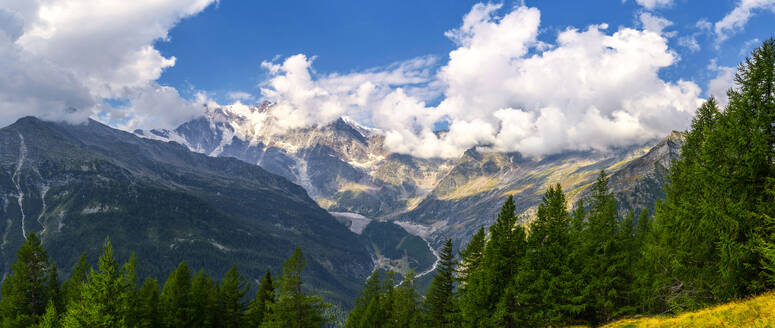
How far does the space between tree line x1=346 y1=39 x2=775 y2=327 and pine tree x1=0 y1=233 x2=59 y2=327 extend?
3723 centimetres

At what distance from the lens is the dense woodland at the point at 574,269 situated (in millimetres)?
23281

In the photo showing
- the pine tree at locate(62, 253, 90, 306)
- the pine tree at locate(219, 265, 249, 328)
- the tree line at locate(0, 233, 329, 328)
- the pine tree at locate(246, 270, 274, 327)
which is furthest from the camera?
the pine tree at locate(219, 265, 249, 328)

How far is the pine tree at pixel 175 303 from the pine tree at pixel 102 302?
14.5 metres

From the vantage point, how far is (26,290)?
141 ft

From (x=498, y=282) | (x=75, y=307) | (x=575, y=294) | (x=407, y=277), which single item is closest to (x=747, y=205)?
(x=575, y=294)

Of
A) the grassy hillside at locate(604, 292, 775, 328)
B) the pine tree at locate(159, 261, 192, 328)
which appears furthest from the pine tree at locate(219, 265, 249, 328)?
the grassy hillside at locate(604, 292, 775, 328)

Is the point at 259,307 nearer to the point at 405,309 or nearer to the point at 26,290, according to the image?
the point at 405,309

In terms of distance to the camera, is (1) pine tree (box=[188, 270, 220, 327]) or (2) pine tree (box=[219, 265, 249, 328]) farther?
(2) pine tree (box=[219, 265, 249, 328])

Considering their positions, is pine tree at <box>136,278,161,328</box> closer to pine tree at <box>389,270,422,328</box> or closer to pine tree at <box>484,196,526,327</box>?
pine tree at <box>389,270,422,328</box>

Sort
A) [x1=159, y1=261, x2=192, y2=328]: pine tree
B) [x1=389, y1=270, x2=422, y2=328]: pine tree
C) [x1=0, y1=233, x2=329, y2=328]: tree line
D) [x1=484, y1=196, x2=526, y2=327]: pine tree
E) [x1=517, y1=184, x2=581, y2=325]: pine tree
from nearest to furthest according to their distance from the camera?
[x1=0, y1=233, x2=329, y2=328]: tree line
[x1=517, y1=184, x2=581, y2=325]: pine tree
[x1=484, y1=196, x2=526, y2=327]: pine tree
[x1=159, y1=261, x2=192, y2=328]: pine tree
[x1=389, y1=270, x2=422, y2=328]: pine tree

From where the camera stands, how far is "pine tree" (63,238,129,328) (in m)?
31.3

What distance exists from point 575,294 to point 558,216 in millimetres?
7202

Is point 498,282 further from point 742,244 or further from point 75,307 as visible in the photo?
point 75,307

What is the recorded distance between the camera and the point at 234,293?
173ft
